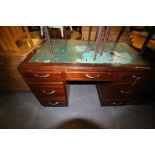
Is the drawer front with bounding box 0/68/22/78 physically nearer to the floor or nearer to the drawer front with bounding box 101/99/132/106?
the floor

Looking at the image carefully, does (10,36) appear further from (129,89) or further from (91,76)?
(129,89)

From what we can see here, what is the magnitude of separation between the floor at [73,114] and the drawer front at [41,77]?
632 millimetres

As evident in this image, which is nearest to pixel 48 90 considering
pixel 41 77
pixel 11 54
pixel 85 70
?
pixel 41 77

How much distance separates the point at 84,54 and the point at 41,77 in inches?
19.6

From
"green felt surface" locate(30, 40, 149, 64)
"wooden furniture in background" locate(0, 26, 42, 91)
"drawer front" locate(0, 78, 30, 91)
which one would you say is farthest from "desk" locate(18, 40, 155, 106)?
"drawer front" locate(0, 78, 30, 91)

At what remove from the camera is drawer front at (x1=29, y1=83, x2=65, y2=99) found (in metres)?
1.07

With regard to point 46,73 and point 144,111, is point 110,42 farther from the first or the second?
point 144,111

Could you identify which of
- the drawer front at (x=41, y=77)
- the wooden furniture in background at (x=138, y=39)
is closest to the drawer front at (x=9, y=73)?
the drawer front at (x=41, y=77)

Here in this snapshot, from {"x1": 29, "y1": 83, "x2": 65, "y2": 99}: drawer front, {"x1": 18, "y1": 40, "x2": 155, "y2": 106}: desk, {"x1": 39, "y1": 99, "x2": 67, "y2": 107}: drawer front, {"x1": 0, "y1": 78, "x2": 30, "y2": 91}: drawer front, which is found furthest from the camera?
{"x1": 0, "y1": 78, "x2": 30, "y2": 91}: drawer front

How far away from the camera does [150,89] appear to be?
46.5 inches

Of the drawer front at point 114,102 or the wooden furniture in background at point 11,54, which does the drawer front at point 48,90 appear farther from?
the drawer front at point 114,102

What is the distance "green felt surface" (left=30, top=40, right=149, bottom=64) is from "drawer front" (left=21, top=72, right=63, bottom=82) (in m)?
0.12

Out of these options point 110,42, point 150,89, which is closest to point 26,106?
point 110,42

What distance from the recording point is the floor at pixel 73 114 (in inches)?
50.8
